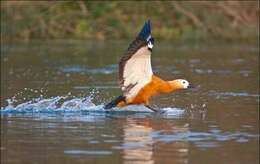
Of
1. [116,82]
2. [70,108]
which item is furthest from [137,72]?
[116,82]

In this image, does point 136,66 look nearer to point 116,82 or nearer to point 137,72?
point 137,72

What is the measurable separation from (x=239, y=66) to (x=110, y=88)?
5.49m

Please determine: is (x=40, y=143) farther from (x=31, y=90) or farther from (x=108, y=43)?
(x=108, y=43)

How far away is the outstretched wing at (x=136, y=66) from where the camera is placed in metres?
12.1

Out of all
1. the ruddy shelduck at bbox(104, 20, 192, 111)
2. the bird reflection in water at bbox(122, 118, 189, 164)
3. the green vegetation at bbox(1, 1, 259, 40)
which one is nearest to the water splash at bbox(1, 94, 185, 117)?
the ruddy shelduck at bbox(104, 20, 192, 111)

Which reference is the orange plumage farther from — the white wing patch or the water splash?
the water splash

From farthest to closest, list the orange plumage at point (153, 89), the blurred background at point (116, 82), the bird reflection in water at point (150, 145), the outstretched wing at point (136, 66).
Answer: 1. the orange plumage at point (153, 89)
2. the outstretched wing at point (136, 66)
3. the blurred background at point (116, 82)
4. the bird reflection in water at point (150, 145)

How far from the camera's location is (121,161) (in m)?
9.02

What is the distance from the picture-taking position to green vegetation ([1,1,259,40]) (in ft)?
99.8

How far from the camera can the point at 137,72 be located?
1247 cm

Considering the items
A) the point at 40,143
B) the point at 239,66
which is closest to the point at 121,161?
the point at 40,143

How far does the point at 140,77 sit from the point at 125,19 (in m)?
19.7

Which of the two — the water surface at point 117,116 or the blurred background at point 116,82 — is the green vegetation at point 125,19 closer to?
the blurred background at point 116,82

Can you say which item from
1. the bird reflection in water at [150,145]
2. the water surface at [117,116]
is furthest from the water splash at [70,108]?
the bird reflection in water at [150,145]
